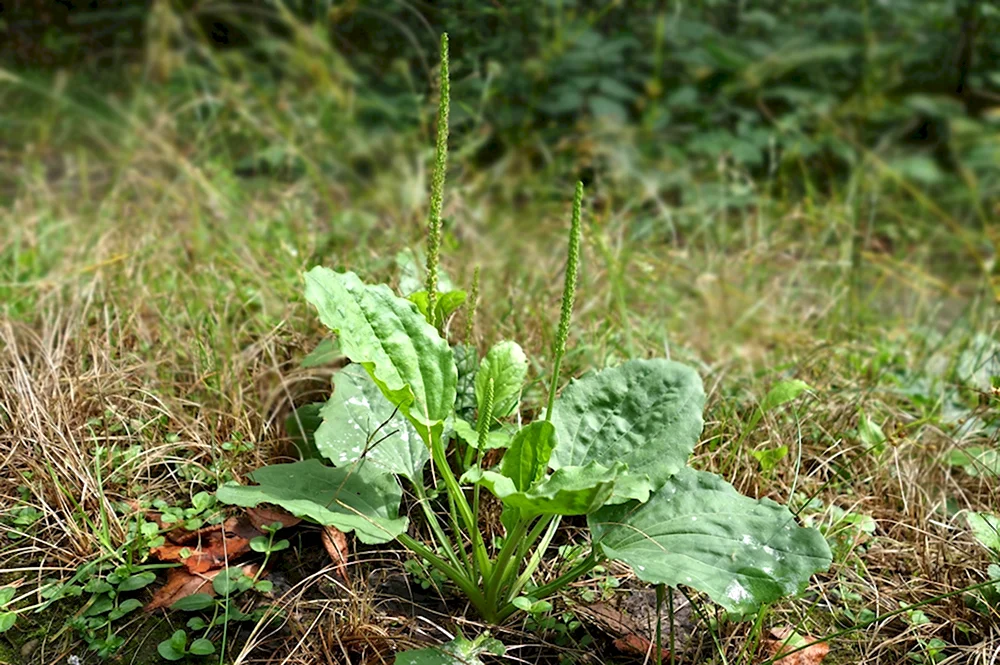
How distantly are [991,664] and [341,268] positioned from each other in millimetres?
1495

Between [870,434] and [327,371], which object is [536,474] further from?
[870,434]

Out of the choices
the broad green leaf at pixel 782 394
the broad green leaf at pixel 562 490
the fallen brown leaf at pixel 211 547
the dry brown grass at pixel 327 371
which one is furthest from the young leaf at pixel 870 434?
the fallen brown leaf at pixel 211 547

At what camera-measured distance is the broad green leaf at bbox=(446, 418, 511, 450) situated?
1.40m

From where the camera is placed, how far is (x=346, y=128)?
382cm

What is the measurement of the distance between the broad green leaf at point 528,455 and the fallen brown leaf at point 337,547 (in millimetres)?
348

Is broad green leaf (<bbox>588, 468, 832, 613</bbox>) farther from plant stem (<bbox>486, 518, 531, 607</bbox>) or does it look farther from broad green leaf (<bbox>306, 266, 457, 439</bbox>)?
broad green leaf (<bbox>306, 266, 457, 439</bbox>)

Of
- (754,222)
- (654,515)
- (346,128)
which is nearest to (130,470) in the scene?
(654,515)

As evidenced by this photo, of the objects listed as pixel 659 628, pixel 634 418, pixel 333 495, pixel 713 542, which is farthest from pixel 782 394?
pixel 333 495

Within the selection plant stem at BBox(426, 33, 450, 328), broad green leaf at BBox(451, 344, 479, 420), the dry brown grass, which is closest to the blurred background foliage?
the dry brown grass

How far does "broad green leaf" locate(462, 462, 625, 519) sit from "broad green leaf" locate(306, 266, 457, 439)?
0.19m

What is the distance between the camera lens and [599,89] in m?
4.37

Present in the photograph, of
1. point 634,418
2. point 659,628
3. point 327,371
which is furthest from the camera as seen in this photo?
point 327,371

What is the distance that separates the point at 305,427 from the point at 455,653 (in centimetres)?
65

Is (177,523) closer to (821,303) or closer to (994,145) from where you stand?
(821,303)
